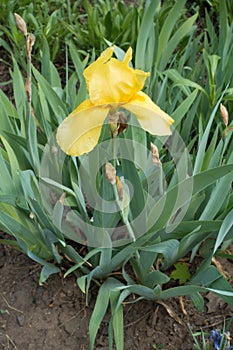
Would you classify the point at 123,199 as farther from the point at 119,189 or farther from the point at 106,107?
the point at 106,107

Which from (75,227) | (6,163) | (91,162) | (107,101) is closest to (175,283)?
(75,227)

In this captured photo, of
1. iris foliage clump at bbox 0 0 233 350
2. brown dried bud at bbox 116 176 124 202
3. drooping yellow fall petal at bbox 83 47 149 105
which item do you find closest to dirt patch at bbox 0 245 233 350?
iris foliage clump at bbox 0 0 233 350

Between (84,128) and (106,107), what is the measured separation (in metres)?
0.06

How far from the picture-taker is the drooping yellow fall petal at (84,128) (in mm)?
1092

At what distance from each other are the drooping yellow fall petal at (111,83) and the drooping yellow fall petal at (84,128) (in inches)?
0.8

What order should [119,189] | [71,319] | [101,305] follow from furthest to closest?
[71,319] < [101,305] < [119,189]

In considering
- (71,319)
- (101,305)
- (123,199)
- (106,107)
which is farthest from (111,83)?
(71,319)

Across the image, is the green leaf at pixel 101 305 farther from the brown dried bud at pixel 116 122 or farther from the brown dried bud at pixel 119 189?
the brown dried bud at pixel 116 122

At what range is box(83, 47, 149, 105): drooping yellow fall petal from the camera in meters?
1.08

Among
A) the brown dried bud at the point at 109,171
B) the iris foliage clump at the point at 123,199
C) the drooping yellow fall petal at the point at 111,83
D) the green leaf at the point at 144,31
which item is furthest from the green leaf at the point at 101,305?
the green leaf at the point at 144,31

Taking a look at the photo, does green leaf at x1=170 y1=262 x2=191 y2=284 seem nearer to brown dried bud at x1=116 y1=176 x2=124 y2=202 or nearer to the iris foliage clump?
the iris foliage clump

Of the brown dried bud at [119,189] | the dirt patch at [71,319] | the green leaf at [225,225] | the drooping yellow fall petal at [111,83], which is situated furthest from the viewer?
the dirt patch at [71,319]

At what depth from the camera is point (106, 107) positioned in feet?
3.61

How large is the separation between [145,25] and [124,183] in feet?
2.40
